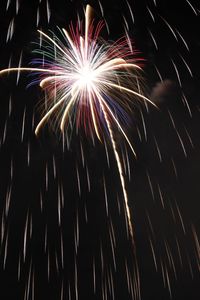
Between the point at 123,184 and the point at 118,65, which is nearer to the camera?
the point at 123,184

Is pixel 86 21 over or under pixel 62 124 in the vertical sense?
over

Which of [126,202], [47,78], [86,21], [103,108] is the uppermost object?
[86,21]

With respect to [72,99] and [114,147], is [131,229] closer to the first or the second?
[114,147]

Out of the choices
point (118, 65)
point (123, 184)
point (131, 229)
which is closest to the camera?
point (131, 229)

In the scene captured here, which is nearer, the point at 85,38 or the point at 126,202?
the point at 126,202

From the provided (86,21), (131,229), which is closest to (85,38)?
(86,21)

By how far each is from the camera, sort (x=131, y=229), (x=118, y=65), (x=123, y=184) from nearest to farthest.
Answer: (x=131, y=229)
(x=123, y=184)
(x=118, y=65)

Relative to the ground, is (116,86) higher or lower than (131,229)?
higher

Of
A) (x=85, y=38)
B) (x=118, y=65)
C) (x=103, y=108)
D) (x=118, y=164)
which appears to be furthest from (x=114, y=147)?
(x=85, y=38)

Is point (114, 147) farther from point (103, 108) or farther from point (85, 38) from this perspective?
point (85, 38)
